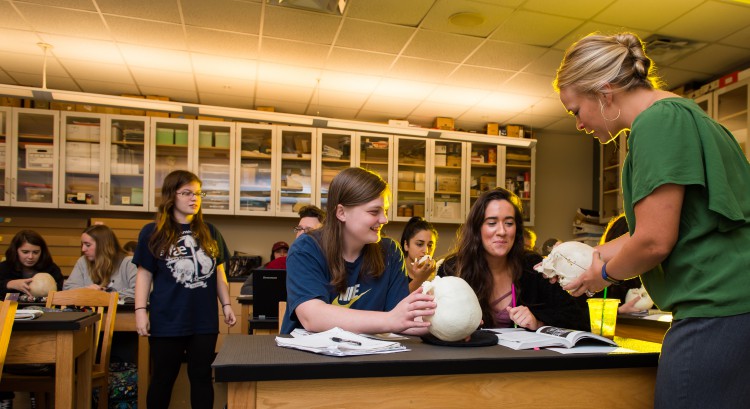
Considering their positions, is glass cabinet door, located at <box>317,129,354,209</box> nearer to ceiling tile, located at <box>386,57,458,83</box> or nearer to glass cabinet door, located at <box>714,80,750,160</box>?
ceiling tile, located at <box>386,57,458,83</box>

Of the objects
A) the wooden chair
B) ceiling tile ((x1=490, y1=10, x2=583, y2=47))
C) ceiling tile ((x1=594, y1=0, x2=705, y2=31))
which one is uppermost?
ceiling tile ((x1=594, y1=0, x2=705, y2=31))

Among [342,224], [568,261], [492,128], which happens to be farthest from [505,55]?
[568,261]

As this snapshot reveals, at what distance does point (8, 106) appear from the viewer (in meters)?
5.23

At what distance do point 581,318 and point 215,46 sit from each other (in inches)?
133

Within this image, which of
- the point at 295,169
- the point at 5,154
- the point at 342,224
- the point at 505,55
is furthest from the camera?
the point at 295,169

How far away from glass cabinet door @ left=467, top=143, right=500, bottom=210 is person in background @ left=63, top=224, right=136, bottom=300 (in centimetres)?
360

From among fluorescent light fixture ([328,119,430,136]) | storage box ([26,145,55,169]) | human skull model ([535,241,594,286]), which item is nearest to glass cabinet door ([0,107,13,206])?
storage box ([26,145,55,169])

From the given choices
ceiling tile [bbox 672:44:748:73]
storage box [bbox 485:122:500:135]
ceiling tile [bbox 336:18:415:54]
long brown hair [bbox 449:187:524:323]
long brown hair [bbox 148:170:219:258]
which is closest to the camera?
long brown hair [bbox 449:187:524:323]

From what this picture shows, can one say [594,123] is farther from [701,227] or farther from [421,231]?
[421,231]

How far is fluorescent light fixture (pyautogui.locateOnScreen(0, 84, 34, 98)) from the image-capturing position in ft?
13.2

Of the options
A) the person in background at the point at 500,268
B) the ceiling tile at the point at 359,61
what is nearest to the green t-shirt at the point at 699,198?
the person in background at the point at 500,268

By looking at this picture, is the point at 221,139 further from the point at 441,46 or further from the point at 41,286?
the point at 441,46

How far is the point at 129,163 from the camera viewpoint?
5.46 metres

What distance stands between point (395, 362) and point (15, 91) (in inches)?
160
